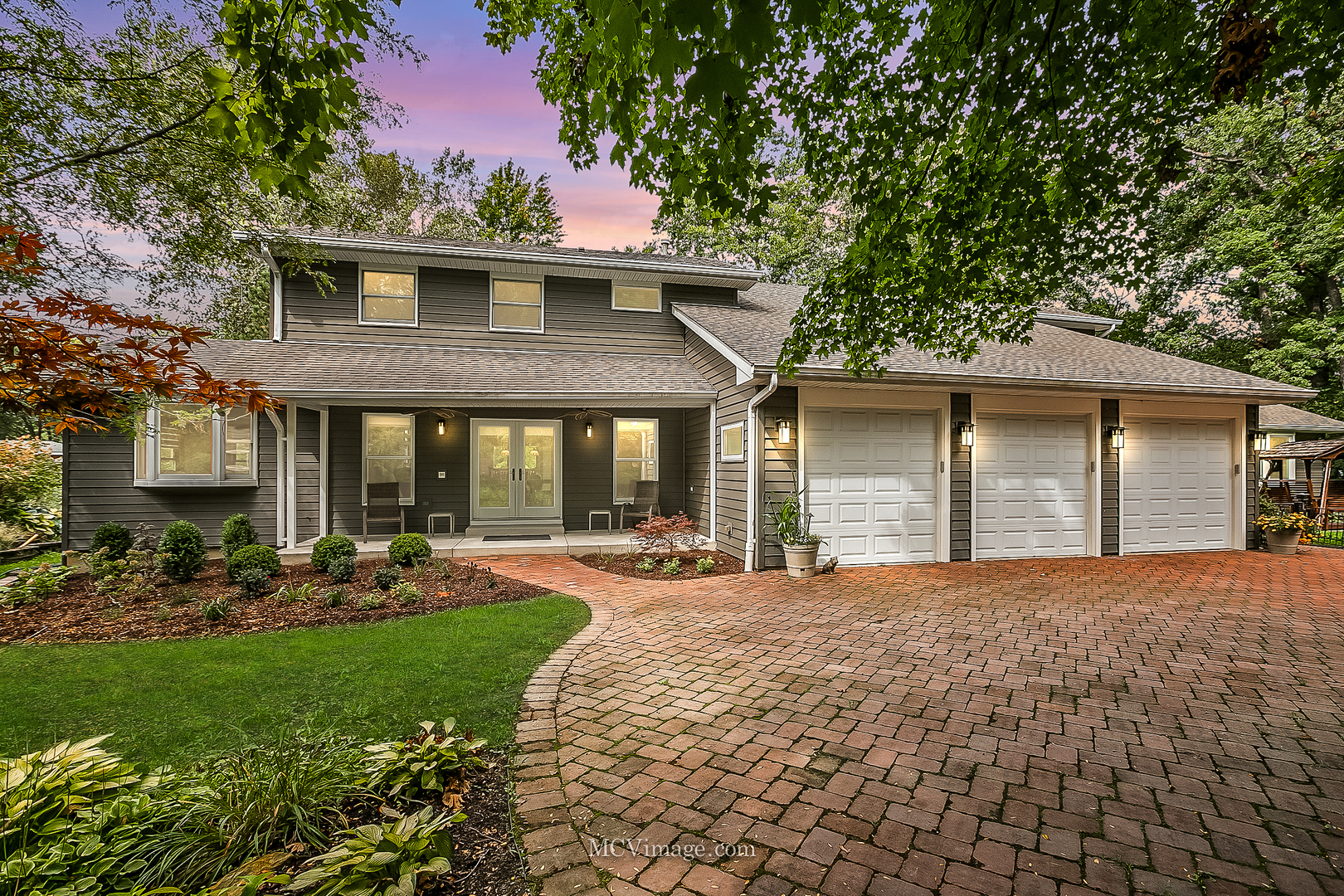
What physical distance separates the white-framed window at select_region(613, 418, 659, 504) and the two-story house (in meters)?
0.04

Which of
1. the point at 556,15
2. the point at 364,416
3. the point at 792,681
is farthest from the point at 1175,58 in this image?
the point at 364,416

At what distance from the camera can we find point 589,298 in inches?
461

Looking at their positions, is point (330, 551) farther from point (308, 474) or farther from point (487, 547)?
point (308, 474)

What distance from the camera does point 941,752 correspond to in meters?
3.03

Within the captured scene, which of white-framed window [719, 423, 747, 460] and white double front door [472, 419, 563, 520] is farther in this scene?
white double front door [472, 419, 563, 520]

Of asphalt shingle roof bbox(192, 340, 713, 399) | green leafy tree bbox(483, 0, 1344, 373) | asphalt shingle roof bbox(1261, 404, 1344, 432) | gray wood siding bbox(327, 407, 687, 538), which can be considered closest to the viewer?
green leafy tree bbox(483, 0, 1344, 373)

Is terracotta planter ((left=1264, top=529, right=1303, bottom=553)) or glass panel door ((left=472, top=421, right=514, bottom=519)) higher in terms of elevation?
glass panel door ((left=472, top=421, right=514, bottom=519))

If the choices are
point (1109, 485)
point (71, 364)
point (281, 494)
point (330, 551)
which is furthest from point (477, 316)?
point (1109, 485)

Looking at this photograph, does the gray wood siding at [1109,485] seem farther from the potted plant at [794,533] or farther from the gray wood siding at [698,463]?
the gray wood siding at [698,463]

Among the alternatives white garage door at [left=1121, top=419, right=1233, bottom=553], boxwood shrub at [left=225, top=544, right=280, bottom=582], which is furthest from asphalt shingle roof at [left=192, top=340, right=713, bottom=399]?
white garage door at [left=1121, top=419, right=1233, bottom=553]

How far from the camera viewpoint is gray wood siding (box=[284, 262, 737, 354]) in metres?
10.6

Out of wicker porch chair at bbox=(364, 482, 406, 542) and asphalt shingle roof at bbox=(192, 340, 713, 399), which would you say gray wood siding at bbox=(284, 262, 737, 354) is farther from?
wicker porch chair at bbox=(364, 482, 406, 542)

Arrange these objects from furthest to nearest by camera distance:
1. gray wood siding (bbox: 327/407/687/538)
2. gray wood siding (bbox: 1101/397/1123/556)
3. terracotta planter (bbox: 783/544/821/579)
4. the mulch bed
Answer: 1. gray wood siding (bbox: 327/407/687/538)
2. gray wood siding (bbox: 1101/397/1123/556)
3. terracotta planter (bbox: 783/544/821/579)
4. the mulch bed

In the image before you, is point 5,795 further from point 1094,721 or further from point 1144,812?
point 1094,721
